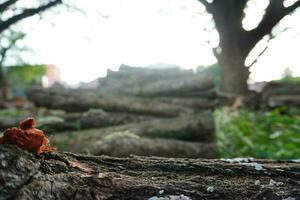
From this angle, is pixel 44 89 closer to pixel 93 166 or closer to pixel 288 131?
pixel 288 131

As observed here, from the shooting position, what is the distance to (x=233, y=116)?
8.66 meters

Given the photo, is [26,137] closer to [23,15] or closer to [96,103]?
[96,103]

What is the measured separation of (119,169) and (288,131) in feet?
20.8

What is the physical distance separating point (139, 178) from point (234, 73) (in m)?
10.4

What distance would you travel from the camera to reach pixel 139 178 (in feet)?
5.49

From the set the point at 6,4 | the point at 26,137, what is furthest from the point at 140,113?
the point at 26,137

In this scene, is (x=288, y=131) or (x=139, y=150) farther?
(x=288, y=131)

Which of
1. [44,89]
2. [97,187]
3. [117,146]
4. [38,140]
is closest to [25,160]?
[38,140]

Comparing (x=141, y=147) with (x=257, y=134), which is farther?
(x=257, y=134)

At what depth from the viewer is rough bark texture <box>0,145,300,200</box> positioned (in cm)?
142

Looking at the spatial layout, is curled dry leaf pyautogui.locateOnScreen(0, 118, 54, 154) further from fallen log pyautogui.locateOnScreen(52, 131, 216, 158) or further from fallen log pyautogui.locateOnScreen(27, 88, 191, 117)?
fallen log pyautogui.locateOnScreen(27, 88, 191, 117)

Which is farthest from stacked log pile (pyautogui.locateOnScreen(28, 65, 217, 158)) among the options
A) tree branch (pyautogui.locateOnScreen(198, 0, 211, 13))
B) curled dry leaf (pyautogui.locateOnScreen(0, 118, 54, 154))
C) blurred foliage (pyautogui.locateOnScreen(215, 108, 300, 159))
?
curled dry leaf (pyautogui.locateOnScreen(0, 118, 54, 154))

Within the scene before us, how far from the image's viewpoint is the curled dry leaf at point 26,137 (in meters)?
1.46

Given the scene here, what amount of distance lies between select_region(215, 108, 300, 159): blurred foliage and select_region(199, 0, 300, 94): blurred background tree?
97.8 inches
